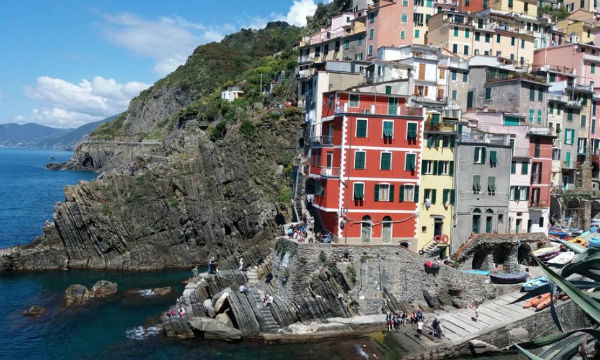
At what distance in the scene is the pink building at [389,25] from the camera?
214 ft

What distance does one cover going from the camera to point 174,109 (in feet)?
472

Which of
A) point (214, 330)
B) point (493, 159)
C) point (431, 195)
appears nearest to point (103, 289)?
point (214, 330)

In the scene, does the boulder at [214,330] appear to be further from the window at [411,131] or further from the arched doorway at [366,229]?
the window at [411,131]

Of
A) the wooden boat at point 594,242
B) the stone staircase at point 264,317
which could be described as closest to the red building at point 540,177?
the wooden boat at point 594,242

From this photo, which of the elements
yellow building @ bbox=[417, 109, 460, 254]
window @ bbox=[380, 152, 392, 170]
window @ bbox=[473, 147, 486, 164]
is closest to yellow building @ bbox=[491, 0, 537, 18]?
window @ bbox=[473, 147, 486, 164]

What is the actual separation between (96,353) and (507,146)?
37.0 metres

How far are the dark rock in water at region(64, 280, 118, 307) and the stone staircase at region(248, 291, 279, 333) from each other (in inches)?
589

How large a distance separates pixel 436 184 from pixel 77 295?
32239mm

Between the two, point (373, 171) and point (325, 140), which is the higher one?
point (325, 140)

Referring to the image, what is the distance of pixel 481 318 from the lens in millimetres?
36469

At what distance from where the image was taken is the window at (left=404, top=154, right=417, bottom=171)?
41.3 metres

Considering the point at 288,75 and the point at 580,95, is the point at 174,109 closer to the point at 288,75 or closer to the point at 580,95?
the point at 288,75

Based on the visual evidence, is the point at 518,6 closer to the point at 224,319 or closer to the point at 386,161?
the point at 386,161

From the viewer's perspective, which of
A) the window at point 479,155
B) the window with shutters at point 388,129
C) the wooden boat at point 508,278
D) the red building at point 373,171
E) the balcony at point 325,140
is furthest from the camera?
the window at point 479,155
